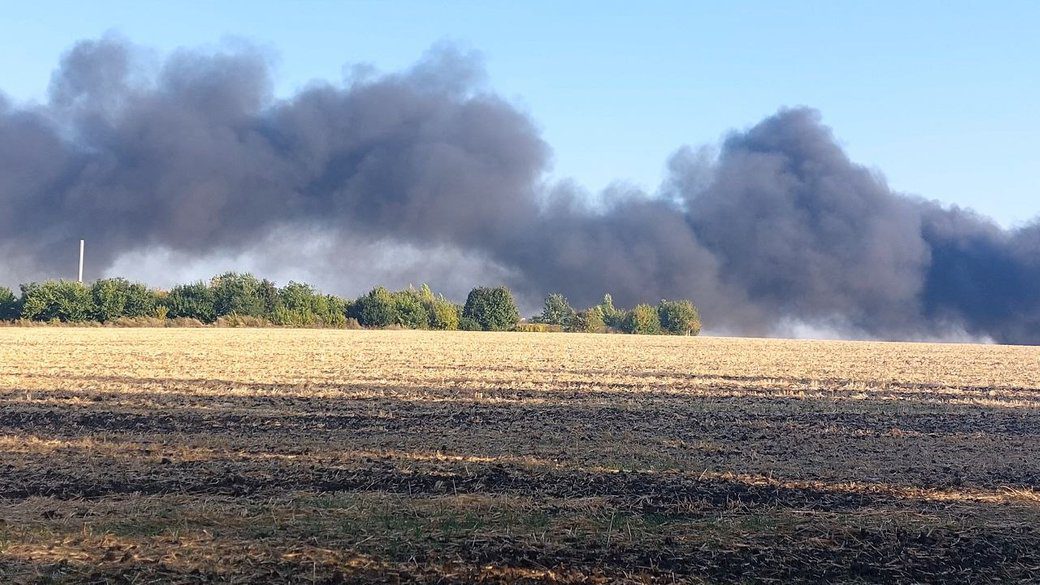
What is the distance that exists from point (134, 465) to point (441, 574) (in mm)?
5367

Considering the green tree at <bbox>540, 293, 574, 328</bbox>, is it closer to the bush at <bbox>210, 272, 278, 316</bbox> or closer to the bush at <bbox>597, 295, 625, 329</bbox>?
the bush at <bbox>597, 295, 625, 329</bbox>

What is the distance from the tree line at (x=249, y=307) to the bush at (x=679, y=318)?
499cm

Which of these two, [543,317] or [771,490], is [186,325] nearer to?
[543,317]

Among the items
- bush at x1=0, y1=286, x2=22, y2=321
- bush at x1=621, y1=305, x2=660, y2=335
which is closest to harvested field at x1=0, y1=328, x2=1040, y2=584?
bush at x1=0, y1=286, x2=22, y2=321

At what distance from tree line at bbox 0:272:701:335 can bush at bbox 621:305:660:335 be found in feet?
2.62

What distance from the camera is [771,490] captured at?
9039mm

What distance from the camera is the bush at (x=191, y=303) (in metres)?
76.7

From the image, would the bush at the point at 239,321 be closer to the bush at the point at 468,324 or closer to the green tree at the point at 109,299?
the green tree at the point at 109,299

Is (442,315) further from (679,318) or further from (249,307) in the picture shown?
(679,318)

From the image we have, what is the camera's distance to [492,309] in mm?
94312

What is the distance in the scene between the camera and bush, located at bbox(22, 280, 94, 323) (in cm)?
7206

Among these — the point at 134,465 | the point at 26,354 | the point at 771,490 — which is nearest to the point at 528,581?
the point at 771,490

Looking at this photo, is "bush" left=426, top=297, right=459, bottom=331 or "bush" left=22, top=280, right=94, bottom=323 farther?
"bush" left=426, top=297, right=459, bottom=331

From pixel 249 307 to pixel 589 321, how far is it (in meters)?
45.6
